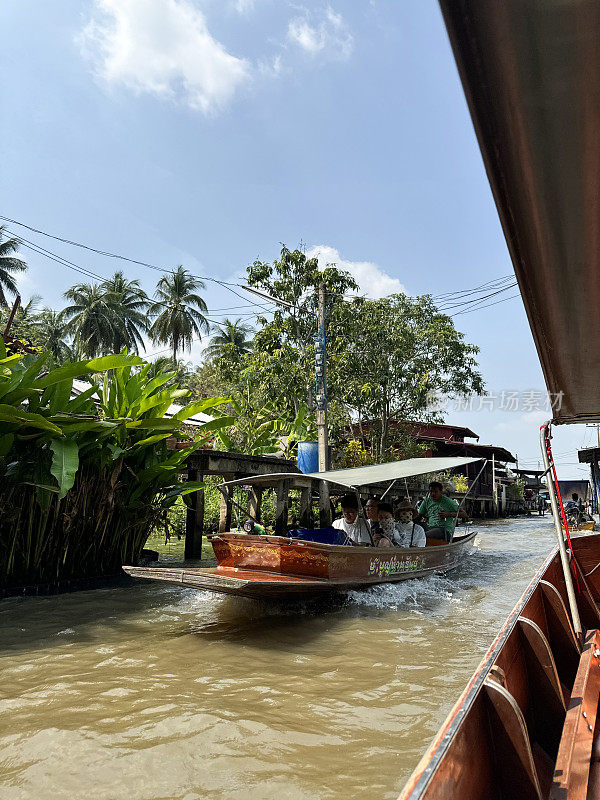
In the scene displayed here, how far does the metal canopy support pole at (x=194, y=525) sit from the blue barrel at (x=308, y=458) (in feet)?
8.55

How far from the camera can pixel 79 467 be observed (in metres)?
7.09

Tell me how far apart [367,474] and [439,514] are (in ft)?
9.68

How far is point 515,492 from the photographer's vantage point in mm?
35688

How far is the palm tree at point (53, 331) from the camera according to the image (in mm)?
36281

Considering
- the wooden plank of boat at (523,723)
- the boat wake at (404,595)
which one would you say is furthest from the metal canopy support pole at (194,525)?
the wooden plank of boat at (523,723)

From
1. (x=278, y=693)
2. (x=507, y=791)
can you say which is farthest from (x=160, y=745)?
(x=507, y=791)

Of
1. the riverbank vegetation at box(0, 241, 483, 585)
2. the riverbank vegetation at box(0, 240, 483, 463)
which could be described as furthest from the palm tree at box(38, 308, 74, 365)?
the riverbank vegetation at box(0, 240, 483, 463)

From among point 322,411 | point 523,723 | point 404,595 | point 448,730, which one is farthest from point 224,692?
point 322,411

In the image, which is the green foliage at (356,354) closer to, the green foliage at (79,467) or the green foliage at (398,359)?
the green foliage at (398,359)

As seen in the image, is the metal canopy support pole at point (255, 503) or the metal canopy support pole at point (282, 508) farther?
the metal canopy support pole at point (255, 503)

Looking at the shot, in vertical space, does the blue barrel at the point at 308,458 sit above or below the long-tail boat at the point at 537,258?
above

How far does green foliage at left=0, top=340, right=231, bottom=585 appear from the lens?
639 centimetres

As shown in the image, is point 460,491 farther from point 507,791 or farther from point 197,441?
point 507,791

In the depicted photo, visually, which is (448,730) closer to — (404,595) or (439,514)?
(404,595)
